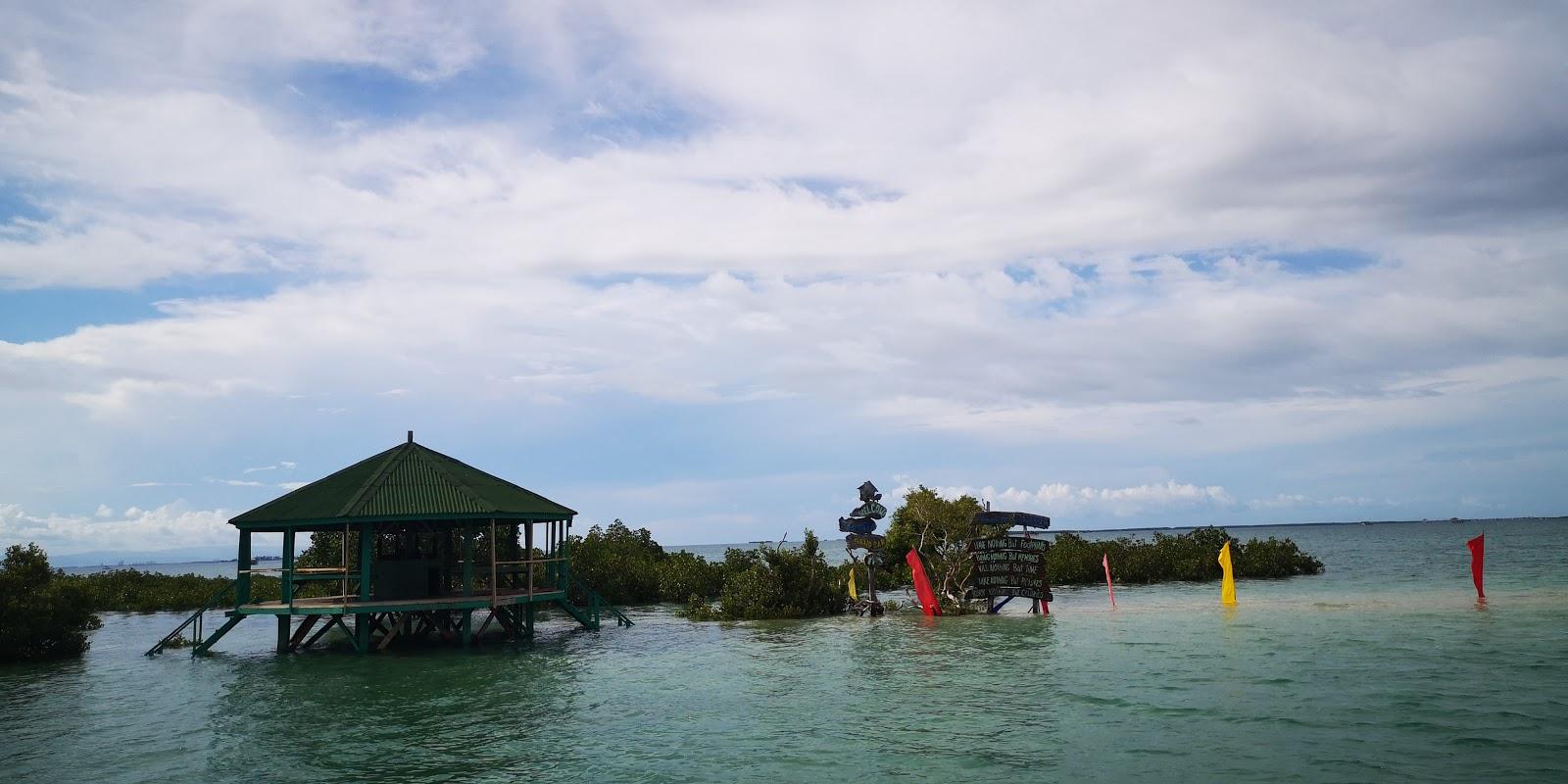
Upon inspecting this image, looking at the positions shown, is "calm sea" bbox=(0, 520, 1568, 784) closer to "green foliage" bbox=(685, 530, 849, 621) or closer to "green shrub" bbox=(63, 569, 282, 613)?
"green foliage" bbox=(685, 530, 849, 621)

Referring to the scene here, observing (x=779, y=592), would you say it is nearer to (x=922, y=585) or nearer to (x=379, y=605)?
(x=922, y=585)

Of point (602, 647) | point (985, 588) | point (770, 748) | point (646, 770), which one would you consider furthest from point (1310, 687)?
point (602, 647)

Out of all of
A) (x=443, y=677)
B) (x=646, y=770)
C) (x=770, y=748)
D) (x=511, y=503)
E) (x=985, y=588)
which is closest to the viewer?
(x=646, y=770)

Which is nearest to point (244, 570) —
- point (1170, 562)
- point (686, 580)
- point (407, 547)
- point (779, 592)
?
point (407, 547)

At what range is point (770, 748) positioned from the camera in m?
18.6

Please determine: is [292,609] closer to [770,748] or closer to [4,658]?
[4,658]

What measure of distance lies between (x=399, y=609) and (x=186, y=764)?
41.9 ft

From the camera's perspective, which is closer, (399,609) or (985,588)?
(399,609)

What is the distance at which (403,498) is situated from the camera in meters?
31.8

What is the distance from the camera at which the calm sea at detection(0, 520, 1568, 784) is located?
17125 millimetres

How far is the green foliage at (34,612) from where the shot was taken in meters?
32.8

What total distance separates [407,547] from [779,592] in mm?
15208

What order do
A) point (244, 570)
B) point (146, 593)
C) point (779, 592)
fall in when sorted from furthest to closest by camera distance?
point (146, 593)
point (779, 592)
point (244, 570)

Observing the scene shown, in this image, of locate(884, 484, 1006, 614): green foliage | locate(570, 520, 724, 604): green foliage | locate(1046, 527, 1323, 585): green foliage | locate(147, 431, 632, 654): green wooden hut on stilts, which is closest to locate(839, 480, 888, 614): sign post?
locate(884, 484, 1006, 614): green foliage
